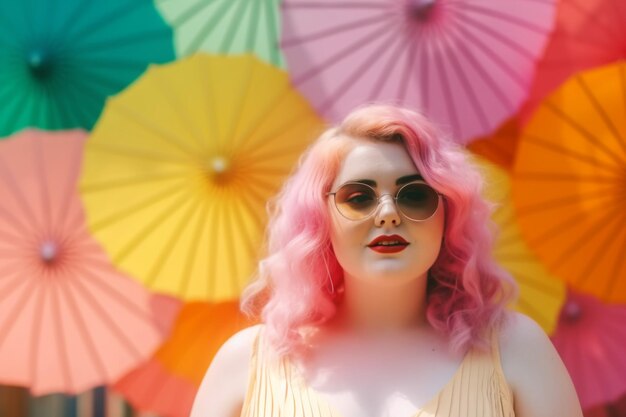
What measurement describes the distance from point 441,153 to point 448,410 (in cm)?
57

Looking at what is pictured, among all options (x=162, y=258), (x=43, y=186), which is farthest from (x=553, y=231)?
(x=43, y=186)

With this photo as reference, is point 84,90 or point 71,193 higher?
point 84,90

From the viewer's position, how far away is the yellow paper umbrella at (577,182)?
2.15 meters

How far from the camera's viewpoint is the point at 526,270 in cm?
216

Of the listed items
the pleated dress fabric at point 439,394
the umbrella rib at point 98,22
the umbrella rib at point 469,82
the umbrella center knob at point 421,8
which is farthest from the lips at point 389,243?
the umbrella rib at point 98,22

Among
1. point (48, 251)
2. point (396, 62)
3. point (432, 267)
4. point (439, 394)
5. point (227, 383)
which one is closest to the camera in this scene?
point (439, 394)

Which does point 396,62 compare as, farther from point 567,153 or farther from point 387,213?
point 387,213

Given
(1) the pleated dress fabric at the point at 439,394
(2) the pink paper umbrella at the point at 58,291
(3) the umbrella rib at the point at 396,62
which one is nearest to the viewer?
(1) the pleated dress fabric at the point at 439,394

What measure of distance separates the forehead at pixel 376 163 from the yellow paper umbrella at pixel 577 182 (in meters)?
0.69

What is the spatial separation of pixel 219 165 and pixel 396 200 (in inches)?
26.3

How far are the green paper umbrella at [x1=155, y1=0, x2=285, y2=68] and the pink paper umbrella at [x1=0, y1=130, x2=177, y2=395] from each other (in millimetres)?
428

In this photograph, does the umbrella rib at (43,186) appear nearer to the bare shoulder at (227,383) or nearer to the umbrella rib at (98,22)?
the umbrella rib at (98,22)

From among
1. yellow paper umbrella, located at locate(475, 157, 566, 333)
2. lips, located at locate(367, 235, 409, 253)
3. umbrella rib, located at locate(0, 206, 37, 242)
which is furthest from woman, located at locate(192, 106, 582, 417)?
umbrella rib, located at locate(0, 206, 37, 242)

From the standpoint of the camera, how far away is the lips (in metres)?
1.56
